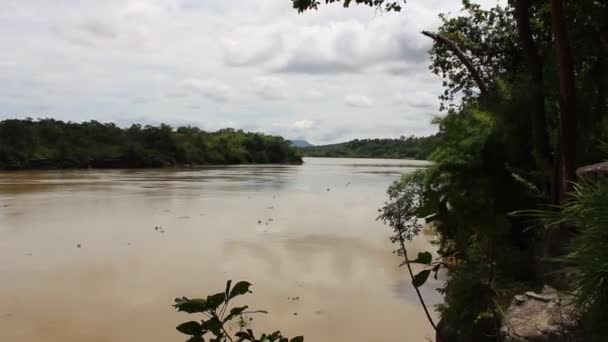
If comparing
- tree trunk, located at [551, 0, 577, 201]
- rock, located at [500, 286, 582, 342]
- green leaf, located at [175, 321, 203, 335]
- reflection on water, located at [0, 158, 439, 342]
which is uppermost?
tree trunk, located at [551, 0, 577, 201]

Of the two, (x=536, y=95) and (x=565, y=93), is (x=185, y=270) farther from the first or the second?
(x=565, y=93)

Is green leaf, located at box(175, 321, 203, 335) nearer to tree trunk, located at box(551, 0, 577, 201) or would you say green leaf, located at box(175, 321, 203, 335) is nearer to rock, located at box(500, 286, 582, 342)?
rock, located at box(500, 286, 582, 342)

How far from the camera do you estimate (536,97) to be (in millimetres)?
6922

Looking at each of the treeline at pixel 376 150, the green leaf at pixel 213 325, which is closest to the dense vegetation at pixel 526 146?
the green leaf at pixel 213 325

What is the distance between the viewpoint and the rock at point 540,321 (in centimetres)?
276

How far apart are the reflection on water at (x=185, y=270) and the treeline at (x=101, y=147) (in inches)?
1480

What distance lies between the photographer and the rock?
276 cm

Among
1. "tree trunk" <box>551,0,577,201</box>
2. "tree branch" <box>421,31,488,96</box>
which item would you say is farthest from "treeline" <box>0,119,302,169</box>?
"tree trunk" <box>551,0,577,201</box>

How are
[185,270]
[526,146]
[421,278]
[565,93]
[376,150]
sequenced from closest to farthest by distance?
[421,278], [565,93], [526,146], [185,270], [376,150]

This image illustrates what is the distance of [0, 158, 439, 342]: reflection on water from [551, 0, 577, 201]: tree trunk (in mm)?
2874

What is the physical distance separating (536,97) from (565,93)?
1540 mm

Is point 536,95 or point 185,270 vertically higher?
point 536,95

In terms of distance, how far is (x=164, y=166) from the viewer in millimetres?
64625

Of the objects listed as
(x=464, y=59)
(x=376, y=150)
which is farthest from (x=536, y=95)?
(x=376, y=150)
